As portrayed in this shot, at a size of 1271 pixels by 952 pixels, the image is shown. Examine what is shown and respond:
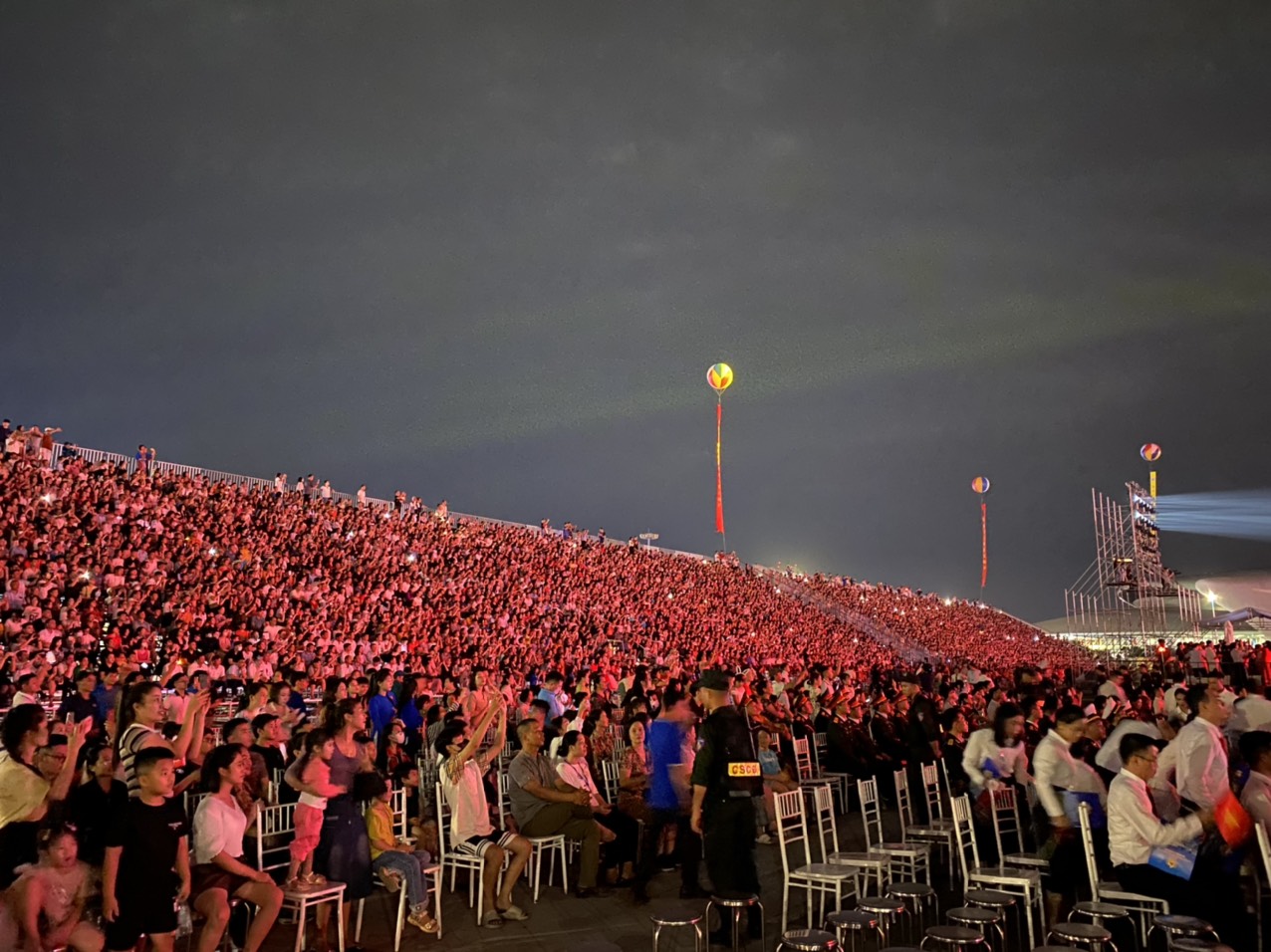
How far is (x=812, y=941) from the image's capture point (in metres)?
4.36

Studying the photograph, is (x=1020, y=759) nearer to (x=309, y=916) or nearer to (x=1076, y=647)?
(x=309, y=916)

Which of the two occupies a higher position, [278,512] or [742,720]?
[278,512]

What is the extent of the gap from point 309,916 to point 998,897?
4.29 m

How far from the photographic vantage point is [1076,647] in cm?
4650

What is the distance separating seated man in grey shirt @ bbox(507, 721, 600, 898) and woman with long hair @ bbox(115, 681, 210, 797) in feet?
7.07

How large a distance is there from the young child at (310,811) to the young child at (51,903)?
1344 mm

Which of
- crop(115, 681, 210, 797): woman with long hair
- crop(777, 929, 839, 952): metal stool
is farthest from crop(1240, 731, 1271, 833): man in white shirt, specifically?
crop(115, 681, 210, 797): woman with long hair

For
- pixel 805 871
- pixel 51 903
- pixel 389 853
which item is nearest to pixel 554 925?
pixel 389 853

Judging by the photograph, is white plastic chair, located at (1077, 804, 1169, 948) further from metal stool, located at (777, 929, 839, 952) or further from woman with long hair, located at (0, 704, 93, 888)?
woman with long hair, located at (0, 704, 93, 888)

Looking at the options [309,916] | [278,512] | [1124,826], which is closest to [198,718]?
[309,916]

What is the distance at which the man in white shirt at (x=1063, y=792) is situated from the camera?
5816 millimetres

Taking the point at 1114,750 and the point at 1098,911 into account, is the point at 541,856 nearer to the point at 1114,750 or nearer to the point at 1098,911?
the point at 1098,911

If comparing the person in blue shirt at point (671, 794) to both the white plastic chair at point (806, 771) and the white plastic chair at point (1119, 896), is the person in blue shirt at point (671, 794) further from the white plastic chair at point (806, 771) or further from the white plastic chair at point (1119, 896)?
the white plastic chair at point (806, 771)

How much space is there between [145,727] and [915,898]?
439cm
